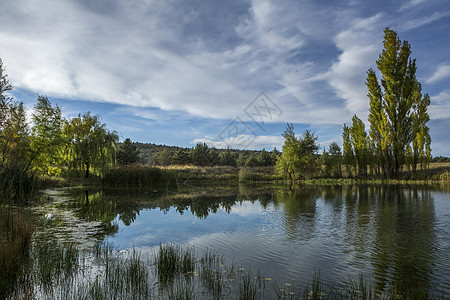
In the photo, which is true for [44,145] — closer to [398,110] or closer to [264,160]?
[398,110]

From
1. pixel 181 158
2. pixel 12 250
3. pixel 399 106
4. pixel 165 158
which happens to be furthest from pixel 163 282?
pixel 181 158

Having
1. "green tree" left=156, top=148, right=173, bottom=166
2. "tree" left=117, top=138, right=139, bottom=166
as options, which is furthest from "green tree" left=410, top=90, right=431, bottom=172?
"green tree" left=156, top=148, right=173, bottom=166

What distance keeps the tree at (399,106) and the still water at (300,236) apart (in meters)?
18.4

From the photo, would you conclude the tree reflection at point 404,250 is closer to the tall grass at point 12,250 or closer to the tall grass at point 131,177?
the tall grass at point 12,250

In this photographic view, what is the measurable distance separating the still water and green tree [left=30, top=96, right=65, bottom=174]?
3.98 meters

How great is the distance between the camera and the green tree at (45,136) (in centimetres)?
1229

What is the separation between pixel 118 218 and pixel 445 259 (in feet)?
26.8

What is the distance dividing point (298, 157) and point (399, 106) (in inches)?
435

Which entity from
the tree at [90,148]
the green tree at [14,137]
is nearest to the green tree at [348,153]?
the tree at [90,148]

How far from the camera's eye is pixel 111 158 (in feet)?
71.4

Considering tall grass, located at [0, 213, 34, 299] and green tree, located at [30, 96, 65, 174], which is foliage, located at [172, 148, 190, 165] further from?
tall grass, located at [0, 213, 34, 299]

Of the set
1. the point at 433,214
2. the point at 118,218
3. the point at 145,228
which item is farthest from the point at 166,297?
the point at 433,214

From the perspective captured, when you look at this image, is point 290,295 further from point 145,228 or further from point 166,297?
point 145,228

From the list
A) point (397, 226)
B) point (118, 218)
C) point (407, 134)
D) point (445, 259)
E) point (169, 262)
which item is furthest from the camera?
point (407, 134)
